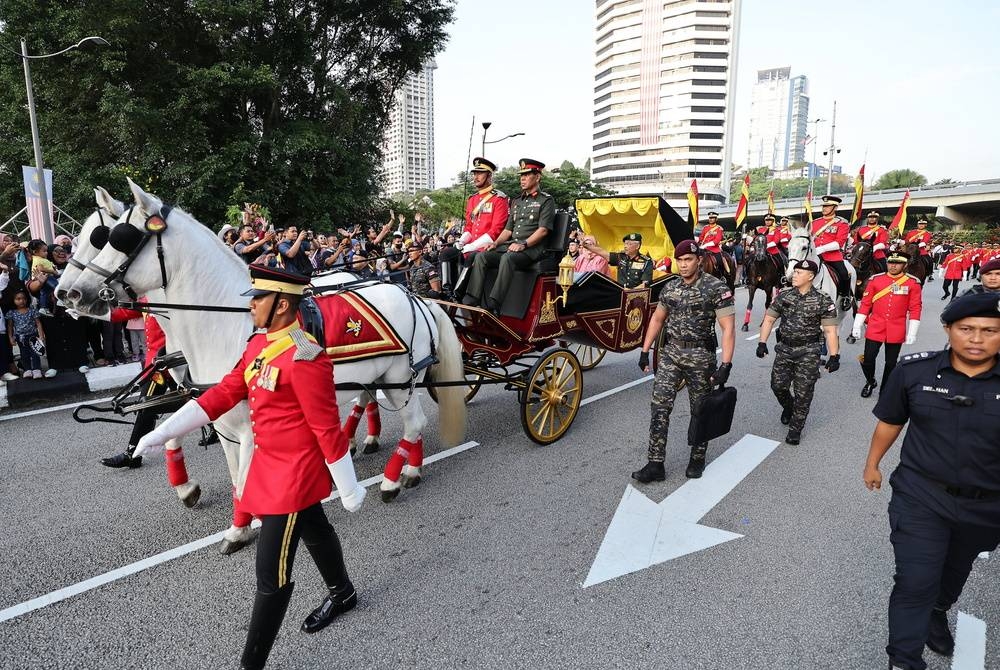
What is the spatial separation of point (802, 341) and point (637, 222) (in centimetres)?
459

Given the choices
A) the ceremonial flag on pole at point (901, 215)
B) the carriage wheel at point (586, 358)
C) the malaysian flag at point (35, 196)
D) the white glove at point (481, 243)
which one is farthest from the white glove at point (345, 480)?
the ceremonial flag on pole at point (901, 215)

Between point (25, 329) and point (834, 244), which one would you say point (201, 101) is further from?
point (834, 244)

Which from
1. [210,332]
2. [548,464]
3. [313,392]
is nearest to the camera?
[313,392]

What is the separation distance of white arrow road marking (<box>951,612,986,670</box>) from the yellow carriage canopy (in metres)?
6.75

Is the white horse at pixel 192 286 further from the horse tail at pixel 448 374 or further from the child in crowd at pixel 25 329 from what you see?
the child in crowd at pixel 25 329

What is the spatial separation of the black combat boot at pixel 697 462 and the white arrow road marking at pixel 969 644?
1998 millimetres

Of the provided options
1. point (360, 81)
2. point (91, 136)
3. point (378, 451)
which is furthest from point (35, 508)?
point (360, 81)

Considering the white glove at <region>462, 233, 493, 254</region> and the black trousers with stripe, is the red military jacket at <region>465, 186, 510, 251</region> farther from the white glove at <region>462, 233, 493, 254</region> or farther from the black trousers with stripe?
the black trousers with stripe

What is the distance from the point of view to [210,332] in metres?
3.66

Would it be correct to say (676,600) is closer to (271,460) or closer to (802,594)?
(802,594)

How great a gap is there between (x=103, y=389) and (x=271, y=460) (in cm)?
648

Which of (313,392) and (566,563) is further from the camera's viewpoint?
(566,563)

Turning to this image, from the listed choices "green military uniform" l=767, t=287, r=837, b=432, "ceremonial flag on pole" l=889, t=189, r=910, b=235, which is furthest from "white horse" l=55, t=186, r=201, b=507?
"ceremonial flag on pole" l=889, t=189, r=910, b=235

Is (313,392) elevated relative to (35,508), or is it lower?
elevated
